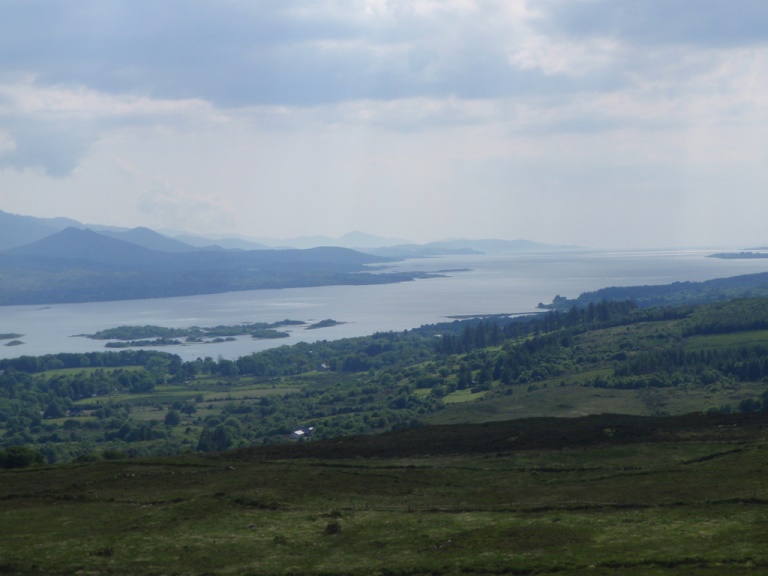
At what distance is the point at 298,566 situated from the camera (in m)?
37.8

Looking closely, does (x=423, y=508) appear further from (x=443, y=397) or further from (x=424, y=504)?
(x=443, y=397)

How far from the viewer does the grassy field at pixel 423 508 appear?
37094mm

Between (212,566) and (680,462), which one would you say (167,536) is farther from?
(680,462)

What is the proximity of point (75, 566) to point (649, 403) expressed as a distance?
10123cm

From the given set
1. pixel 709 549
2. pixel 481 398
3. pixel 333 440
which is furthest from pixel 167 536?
pixel 481 398

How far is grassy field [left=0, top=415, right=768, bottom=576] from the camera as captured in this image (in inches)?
1460

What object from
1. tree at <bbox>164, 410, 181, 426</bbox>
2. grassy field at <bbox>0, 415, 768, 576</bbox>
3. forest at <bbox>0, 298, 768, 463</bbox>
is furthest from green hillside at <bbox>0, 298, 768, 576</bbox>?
tree at <bbox>164, 410, 181, 426</bbox>

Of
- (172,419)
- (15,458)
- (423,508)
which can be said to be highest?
(423,508)

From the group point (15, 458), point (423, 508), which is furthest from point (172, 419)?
point (423, 508)

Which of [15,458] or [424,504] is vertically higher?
[424,504]

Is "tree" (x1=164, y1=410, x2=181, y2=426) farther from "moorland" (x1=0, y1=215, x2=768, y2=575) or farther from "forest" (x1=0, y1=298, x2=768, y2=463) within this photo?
"moorland" (x1=0, y1=215, x2=768, y2=575)

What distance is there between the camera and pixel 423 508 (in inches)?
1854

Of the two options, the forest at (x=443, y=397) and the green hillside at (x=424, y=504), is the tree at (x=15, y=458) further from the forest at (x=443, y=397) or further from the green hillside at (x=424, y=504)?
the forest at (x=443, y=397)

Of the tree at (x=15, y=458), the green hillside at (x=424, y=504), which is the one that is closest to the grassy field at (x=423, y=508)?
the green hillside at (x=424, y=504)
